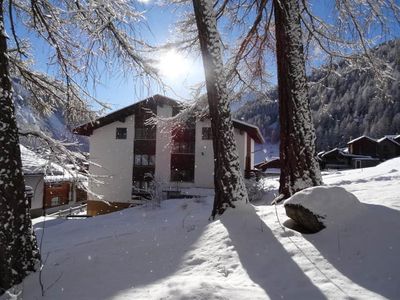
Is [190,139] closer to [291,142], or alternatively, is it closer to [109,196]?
[109,196]

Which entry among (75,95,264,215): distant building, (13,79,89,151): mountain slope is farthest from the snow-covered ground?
(75,95,264,215): distant building

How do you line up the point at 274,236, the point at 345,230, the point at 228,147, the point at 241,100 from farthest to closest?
the point at 241,100 < the point at 228,147 < the point at 274,236 < the point at 345,230

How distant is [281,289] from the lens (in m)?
3.24

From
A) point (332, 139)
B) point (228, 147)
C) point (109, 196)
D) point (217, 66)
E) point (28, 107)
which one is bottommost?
point (109, 196)

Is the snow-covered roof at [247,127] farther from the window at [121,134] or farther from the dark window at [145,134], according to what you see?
the window at [121,134]

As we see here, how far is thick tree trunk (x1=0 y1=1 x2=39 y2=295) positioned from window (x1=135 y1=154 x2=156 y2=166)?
22624 millimetres

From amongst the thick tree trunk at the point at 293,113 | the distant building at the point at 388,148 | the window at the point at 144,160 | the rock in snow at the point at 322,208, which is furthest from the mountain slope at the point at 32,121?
the distant building at the point at 388,148

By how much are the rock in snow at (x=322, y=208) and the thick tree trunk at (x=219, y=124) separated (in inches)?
49.8

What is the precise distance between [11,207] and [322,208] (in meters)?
3.89

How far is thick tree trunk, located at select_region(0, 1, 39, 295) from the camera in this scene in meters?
4.02

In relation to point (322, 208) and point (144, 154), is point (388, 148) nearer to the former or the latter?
point (144, 154)

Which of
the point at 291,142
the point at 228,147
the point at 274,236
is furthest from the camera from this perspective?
the point at 291,142

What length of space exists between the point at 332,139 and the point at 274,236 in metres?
114

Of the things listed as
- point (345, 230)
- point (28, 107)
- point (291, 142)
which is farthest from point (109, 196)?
point (345, 230)
